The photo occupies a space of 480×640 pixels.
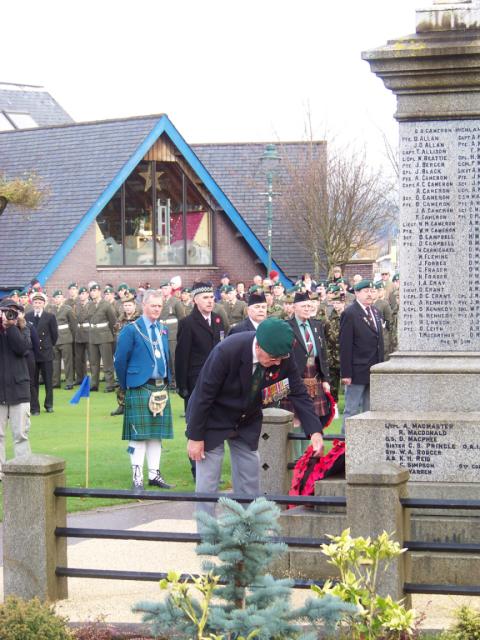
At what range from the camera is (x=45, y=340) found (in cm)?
2411

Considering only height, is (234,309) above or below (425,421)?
above

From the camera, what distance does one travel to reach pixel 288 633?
5445 millimetres

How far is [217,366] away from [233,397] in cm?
31

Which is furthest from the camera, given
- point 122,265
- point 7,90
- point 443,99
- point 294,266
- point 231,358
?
point 7,90

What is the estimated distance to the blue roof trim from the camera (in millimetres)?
35062

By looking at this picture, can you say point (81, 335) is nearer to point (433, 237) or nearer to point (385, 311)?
point (385, 311)

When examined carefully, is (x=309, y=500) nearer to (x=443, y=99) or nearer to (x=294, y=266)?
(x=443, y=99)

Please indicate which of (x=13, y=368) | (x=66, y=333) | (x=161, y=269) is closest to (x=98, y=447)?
(x=13, y=368)

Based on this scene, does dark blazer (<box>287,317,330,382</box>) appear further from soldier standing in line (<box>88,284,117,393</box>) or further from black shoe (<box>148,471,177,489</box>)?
soldier standing in line (<box>88,284,117,393</box>)

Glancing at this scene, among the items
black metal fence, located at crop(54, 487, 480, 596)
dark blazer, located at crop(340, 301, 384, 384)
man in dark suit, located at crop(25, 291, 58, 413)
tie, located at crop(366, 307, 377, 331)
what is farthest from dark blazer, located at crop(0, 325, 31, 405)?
man in dark suit, located at crop(25, 291, 58, 413)

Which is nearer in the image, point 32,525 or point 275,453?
point 32,525

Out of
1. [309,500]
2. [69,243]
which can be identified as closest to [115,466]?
[309,500]

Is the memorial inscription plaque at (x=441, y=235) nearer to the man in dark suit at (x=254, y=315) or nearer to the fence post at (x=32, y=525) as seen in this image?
the man in dark suit at (x=254, y=315)

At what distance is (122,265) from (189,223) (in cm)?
285
